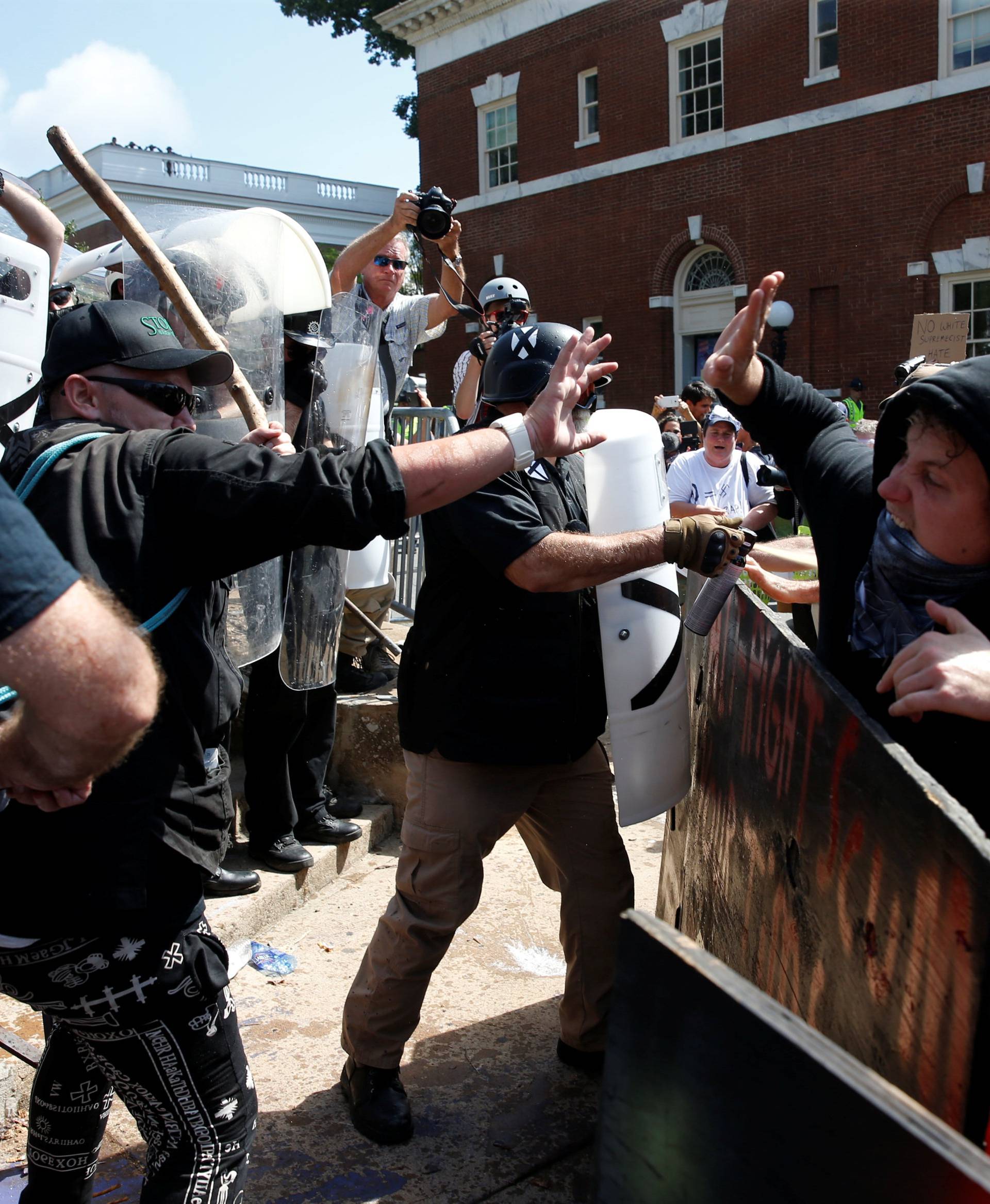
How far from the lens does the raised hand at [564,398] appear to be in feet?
7.07

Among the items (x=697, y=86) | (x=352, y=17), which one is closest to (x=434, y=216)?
(x=697, y=86)

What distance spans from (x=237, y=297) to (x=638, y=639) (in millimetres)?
1791

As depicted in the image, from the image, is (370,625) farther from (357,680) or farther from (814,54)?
(814,54)

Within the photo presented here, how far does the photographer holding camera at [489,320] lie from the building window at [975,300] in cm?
1240

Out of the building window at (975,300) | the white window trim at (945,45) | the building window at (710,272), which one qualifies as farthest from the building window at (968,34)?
the building window at (710,272)

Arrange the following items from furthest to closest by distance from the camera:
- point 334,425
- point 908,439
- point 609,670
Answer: point 334,425 < point 609,670 < point 908,439

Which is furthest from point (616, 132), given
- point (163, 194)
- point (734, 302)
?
point (163, 194)

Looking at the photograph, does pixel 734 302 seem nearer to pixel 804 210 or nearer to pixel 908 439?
pixel 804 210

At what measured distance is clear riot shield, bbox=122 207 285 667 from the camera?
339 cm

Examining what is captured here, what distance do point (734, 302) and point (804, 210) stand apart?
6.91 ft

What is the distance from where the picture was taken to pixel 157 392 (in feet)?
6.97

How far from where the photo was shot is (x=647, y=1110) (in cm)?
116

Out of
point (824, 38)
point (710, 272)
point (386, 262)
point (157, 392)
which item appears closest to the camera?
point (157, 392)

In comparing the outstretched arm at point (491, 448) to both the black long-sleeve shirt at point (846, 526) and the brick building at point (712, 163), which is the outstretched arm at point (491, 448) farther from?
the brick building at point (712, 163)
